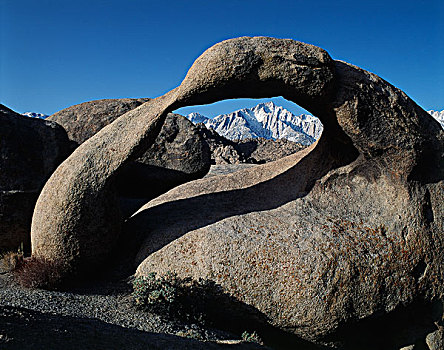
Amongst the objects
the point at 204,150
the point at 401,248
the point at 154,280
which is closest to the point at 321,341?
the point at 401,248

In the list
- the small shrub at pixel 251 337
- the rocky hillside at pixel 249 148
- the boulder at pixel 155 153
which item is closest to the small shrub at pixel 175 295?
the small shrub at pixel 251 337

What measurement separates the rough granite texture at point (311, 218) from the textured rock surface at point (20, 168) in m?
1.00

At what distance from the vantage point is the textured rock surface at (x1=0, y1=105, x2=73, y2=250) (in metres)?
7.04

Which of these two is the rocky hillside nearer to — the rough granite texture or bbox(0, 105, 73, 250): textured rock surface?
bbox(0, 105, 73, 250): textured rock surface

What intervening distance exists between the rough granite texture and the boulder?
2.50 meters

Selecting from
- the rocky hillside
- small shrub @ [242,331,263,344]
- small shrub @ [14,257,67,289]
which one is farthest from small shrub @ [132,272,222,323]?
the rocky hillside

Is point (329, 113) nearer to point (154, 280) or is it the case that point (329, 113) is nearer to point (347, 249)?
point (347, 249)

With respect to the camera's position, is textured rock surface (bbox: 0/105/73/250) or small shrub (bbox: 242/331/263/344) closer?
small shrub (bbox: 242/331/263/344)

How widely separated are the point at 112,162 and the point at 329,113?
11.9 ft

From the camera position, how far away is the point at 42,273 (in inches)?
238

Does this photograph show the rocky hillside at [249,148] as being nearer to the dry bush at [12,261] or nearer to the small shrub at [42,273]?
the dry bush at [12,261]

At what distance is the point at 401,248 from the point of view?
6289 mm

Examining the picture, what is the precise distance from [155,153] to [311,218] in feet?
14.5

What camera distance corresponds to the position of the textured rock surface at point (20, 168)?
23.1 feet
